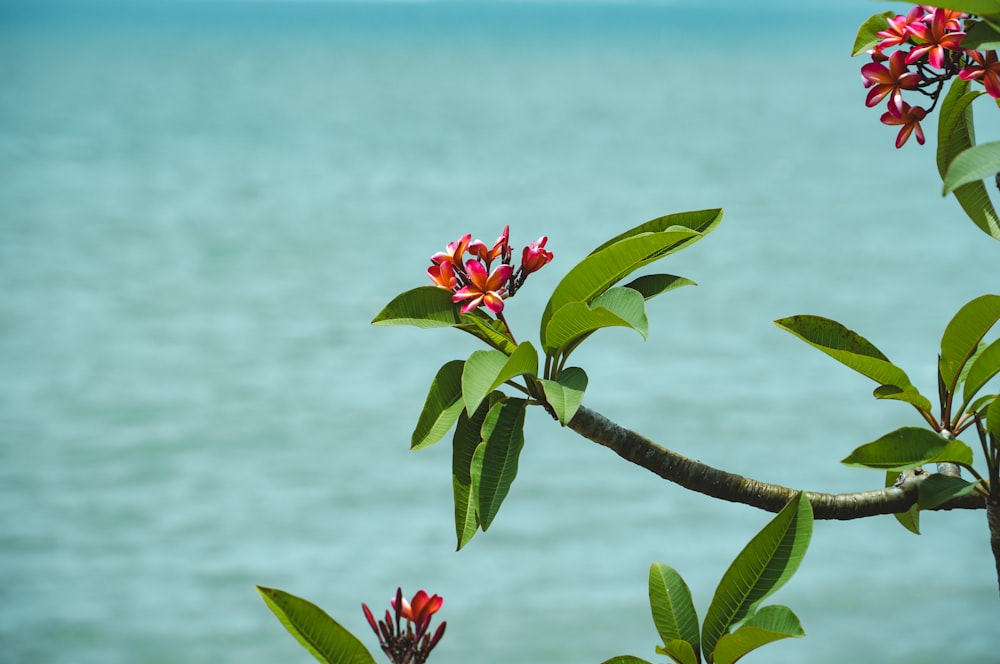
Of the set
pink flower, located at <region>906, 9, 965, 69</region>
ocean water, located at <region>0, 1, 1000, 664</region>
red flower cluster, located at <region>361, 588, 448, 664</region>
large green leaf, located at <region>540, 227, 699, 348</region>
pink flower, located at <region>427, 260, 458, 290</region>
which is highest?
ocean water, located at <region>0, 1, 1000, 664</region>

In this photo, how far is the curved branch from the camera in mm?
670

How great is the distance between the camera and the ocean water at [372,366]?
3990 mm

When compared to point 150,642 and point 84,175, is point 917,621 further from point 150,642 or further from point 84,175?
point 84,175

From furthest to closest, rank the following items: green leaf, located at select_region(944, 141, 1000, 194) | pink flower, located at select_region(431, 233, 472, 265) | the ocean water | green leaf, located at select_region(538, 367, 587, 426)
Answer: the ocean water
pink flower, located at select_region(431, 233, 472, 265)
green leaf, located at select_region(538, 367, 587, 426)
green leaf, located at select_region(944, 141, 1000, 194)

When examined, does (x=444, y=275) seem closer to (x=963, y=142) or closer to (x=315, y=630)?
(x=315, y=630)

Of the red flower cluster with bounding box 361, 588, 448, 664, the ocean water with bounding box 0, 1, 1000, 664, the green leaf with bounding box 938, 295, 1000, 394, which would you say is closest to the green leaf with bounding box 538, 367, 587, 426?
the red flower cluster with bounding box 361, 588, 448, 664

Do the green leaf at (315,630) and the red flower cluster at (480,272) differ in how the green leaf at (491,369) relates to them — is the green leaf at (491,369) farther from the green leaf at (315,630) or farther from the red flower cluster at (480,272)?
the green leaf at (315,630)

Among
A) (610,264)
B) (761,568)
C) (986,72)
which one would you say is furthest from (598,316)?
(986,72)

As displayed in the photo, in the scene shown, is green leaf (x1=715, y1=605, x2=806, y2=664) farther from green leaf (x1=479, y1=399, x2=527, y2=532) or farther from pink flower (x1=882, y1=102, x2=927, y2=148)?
pink flower (x1=882, y1=102, x2=927, y2=148)

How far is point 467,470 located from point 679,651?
0.17 metres

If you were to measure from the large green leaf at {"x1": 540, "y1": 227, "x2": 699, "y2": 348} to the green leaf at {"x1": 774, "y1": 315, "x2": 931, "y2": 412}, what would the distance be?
0.09 meters

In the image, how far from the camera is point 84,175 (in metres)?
14.6

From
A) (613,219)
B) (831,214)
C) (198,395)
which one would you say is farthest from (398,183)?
(198,395)

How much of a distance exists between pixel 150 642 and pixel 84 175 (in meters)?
11.9
